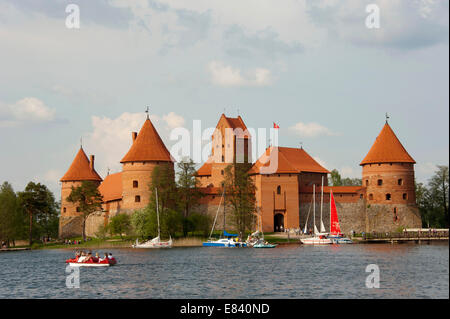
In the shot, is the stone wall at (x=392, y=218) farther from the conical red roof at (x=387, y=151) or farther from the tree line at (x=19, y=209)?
the tree line at (x=19, y=209)

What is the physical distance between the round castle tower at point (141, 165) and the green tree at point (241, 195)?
564 cm

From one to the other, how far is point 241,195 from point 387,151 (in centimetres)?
1598

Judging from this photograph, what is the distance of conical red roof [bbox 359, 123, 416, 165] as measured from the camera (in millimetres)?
63281

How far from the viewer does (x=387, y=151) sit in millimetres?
63625

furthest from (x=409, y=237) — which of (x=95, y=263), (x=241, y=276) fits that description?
(x=241, y=276)

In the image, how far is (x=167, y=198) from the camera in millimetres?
58438

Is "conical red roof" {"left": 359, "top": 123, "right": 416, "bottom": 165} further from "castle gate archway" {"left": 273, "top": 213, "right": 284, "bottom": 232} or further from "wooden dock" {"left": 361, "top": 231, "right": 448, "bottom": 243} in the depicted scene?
"castle gate archway" {"left": 273, "top": 213, "right": 284, "bottom": 232}

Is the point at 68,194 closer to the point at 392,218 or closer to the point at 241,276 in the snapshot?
the point at 392,218

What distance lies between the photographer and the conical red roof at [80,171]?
70.9 metres

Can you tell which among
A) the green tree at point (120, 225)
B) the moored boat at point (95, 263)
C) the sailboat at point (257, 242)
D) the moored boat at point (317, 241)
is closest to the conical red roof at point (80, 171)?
the green tree at point (120, 225)

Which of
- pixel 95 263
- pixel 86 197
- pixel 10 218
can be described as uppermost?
→ pixel 86 197

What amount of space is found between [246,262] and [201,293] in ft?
42.2

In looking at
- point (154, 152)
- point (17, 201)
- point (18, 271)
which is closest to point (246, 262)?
point (18, 271)
